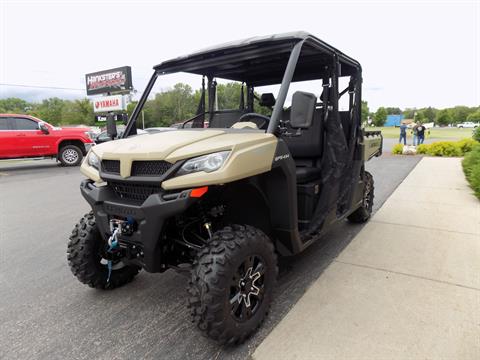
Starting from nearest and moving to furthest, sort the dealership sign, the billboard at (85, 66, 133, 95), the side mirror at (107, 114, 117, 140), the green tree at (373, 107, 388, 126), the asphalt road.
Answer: the asphalt road
the side mirror at (107, 114, 117, 140)
the dealership sign
the billboard at (85, 66, 133, 95)
the green tree at (373, 107, 388, 126)

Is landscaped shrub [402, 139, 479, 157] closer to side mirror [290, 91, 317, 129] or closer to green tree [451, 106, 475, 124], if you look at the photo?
side mirror [290, 91, 317, 129]

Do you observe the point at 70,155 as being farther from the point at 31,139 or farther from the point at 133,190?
the point at 133,190

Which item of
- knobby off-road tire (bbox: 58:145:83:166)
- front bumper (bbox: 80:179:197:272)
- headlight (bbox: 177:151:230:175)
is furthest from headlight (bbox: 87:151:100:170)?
knobby off-road tire (bbox: 58:145:83:166)

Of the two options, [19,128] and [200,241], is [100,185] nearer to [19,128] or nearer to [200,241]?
[200,241]

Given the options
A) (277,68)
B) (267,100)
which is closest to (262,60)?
(277,68)

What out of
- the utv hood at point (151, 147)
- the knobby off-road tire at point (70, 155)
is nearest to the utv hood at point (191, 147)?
the utv hood at point (151, 147)

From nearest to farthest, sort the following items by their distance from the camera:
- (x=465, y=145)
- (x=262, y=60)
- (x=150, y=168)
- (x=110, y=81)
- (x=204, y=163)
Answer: (x=204, y=163) < (x=150, y=168) < (x=262, y=60) < (x=465, y=145) < (x=110, y=81)

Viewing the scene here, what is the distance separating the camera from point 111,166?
7.83ft

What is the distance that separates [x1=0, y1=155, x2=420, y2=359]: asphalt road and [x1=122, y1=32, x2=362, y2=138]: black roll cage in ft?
4.85

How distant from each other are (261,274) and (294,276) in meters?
0.98

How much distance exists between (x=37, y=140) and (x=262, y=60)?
1117cm

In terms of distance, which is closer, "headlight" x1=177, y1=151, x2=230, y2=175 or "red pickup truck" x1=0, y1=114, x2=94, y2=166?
"headlight" x1=177, y1=151, x2=230, y2=175

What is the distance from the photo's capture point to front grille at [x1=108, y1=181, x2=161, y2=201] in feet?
7.11

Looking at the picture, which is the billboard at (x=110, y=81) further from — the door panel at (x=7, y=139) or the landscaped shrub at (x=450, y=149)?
the landscaped shrub at (x=450, y=149)
